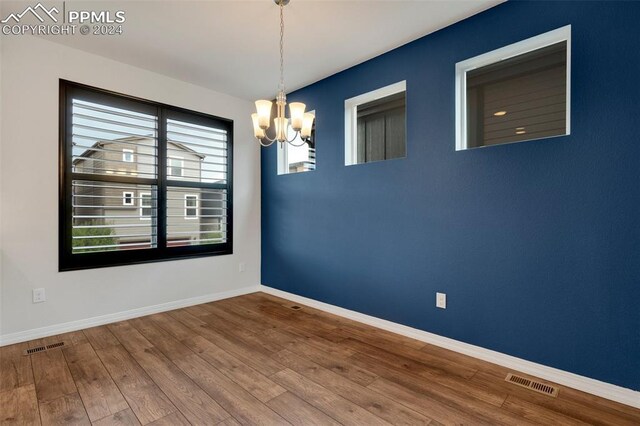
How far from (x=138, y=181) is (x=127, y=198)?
221 mm

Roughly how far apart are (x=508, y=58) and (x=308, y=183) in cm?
235

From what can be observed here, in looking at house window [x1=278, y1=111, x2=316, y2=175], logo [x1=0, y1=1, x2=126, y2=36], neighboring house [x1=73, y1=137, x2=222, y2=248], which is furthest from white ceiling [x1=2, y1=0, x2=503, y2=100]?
neighboring house [x1=73, y1=137, x2=222, y2=248]

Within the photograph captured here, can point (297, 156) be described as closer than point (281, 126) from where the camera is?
No

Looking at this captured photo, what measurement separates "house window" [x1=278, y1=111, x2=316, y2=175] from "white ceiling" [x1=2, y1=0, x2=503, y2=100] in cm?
81

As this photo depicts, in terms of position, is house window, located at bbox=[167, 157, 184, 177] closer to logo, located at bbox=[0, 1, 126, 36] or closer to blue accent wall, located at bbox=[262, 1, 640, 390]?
logo, located at bbox=[0, 1, 126, 36]

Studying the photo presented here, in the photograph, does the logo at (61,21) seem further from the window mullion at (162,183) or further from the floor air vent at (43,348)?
the floor air vent at (43,348)

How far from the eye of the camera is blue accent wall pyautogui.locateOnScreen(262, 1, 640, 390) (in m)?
1.90

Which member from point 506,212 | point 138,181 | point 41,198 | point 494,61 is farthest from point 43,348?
point 494,61

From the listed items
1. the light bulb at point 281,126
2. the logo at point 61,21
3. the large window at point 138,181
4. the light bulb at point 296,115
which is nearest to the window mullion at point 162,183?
the large window at point 138,181

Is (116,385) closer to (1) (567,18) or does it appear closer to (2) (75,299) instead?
(2) (75,299)

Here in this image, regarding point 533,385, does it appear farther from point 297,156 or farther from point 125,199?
point 125,199

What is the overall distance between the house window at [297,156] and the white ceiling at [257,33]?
807 millimetres

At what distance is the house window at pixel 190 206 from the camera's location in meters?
3.84

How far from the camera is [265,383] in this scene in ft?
6.86
